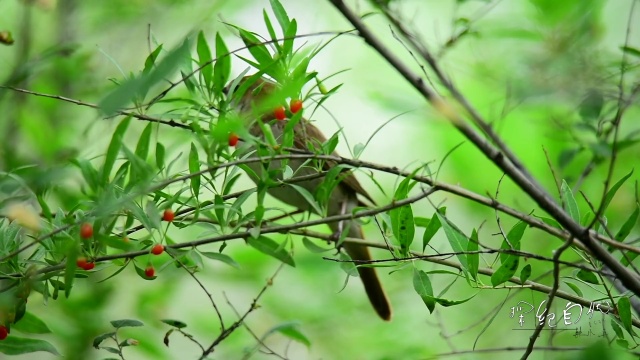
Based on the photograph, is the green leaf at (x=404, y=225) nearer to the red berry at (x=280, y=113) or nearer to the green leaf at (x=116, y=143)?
the red berry at (x=280, y=113)

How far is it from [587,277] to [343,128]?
0.74 m

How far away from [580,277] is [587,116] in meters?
0.62

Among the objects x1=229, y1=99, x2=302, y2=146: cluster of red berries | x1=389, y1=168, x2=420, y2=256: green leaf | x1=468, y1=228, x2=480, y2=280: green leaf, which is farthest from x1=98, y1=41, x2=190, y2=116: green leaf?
x1=468, y1=228, x2=480, y2=280: green leaf

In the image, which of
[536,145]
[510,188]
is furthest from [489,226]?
[536,145]

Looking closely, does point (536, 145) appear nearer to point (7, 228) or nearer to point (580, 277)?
point (580, 277)

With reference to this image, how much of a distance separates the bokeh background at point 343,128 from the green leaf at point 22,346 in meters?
0.30

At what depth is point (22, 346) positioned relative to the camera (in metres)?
1.89

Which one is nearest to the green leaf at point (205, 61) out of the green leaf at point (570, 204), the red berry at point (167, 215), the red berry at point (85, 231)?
the red berry at point (167, 215)

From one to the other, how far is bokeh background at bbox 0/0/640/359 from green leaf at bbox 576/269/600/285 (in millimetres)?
185

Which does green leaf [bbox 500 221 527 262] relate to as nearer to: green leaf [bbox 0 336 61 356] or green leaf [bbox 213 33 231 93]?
green leaf [bbox 213 33 231 93]

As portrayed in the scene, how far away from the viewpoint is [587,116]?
223cm

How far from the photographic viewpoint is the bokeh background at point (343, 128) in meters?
1.82

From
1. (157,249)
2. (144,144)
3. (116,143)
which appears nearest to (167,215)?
(157,249)

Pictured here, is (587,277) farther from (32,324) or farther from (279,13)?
(32,324)
